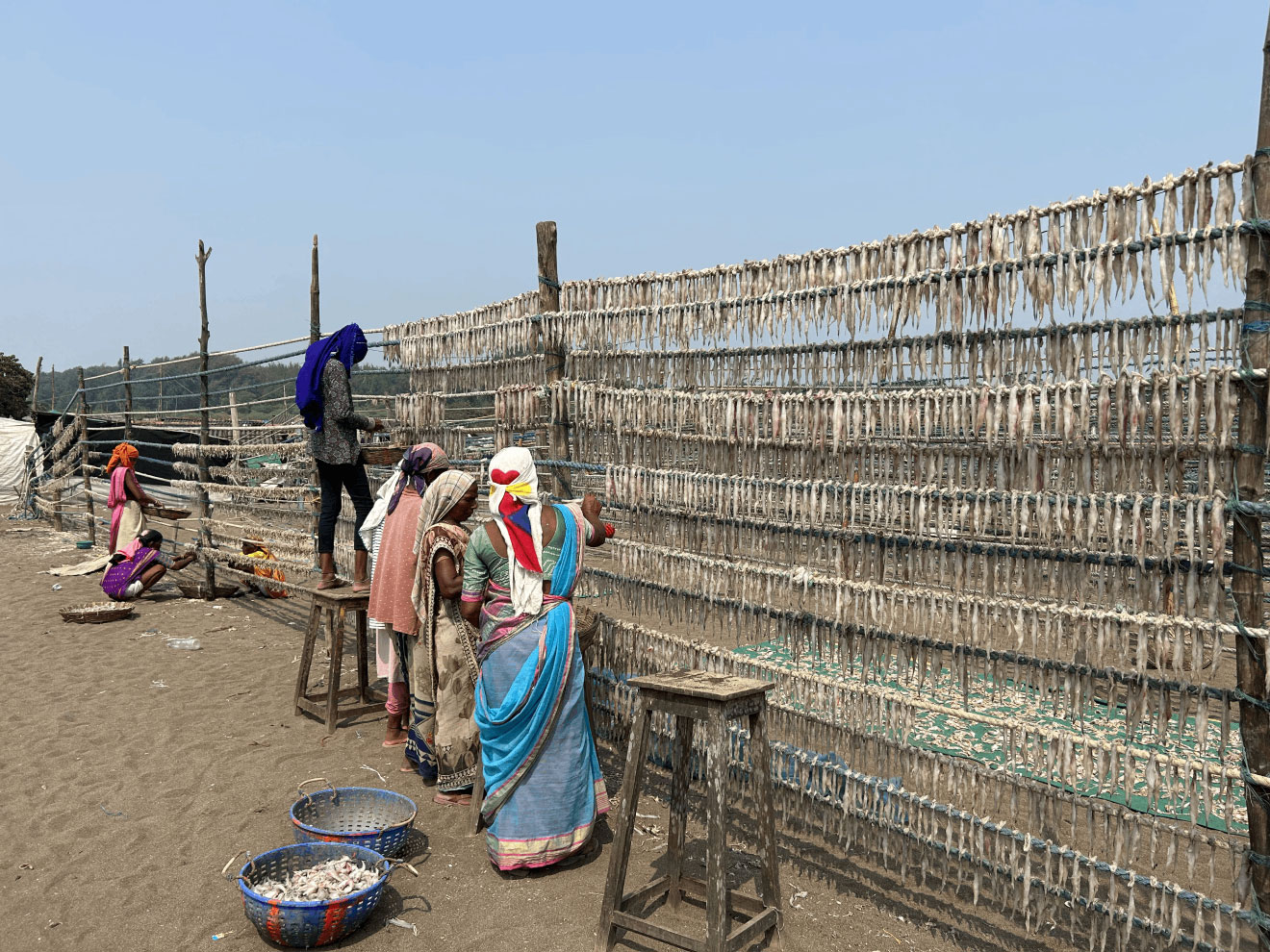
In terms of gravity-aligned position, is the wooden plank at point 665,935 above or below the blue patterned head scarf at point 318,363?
below

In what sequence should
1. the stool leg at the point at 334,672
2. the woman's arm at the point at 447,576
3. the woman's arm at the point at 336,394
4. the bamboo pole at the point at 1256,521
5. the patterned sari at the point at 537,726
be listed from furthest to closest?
1. the woman's arm at the point at 336,394
2. the stool leg at the point at 334,672
3. the woman's arm at the point at 447,576
4. the patterned sari at the point at 537,726
5. the bamboo pole at the point at 1256,521

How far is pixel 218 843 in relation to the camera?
404 centimetres

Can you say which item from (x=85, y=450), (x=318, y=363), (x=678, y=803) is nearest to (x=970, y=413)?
(x=678, y=803)

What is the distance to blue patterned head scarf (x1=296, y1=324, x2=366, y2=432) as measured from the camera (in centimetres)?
573

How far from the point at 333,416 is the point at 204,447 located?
447cm

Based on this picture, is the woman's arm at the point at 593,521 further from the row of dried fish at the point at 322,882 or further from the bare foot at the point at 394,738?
the bare foot at the point at 394,738

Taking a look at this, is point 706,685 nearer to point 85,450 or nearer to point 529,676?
point 529,676

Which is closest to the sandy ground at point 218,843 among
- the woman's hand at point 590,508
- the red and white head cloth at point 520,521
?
the red and white head cloth at point 520,521

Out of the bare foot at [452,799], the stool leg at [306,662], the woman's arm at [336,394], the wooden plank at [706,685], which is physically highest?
the woman's arm at [336,394]

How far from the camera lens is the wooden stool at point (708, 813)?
9.65 ft

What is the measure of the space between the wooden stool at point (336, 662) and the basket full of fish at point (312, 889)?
6.48ft

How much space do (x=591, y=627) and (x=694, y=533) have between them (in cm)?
71

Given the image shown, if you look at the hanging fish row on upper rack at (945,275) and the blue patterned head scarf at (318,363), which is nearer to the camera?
the hanging fish row on upper rack at (945,275)

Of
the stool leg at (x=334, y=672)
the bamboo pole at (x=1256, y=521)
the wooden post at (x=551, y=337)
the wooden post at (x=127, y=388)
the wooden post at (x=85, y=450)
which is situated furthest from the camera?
the wooden post at (x=85, y=450)
